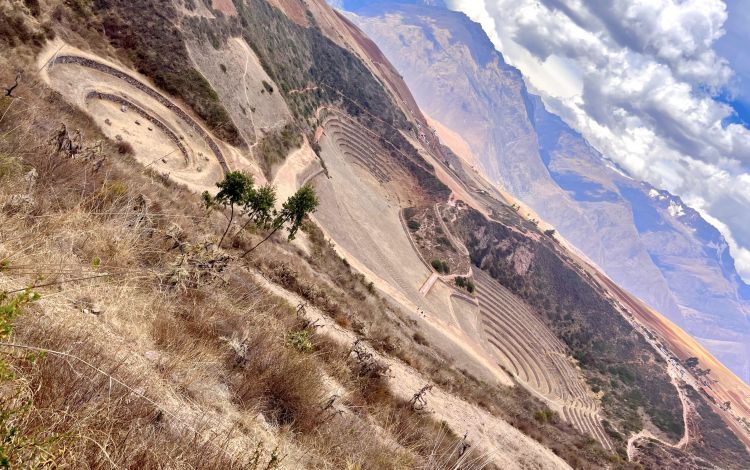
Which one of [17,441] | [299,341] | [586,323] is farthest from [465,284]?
[17,441]

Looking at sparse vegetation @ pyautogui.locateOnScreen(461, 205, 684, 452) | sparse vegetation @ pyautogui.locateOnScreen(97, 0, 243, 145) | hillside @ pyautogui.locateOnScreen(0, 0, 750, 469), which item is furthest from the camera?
sparse vegetation @ pyautogui.locateOnScreen(461, 205, 684, 452)

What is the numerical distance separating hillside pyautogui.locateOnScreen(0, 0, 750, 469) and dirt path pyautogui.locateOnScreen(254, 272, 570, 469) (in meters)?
0.17

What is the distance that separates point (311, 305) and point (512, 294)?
Result: 2442 inches

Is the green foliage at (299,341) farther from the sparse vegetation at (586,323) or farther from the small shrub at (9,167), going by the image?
the sparse vegetation at (586,323)

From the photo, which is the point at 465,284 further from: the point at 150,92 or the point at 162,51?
the point at 162,51

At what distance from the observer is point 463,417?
46.8ft

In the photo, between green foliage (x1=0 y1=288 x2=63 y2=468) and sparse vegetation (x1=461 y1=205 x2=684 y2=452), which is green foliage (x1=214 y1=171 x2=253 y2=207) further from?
sparse vegetation (x1=461 y1=205 x2=684 y2=452)

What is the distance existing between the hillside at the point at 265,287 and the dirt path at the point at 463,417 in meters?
0.17

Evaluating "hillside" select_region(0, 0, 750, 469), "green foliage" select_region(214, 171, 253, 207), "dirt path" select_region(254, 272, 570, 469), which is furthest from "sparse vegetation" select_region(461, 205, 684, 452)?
"green foliage" select_region(214, 171, 253, 207)

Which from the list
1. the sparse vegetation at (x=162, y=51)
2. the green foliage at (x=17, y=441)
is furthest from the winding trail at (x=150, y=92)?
the green foliage at (x=17, y=441)

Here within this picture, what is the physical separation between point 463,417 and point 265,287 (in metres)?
8.40

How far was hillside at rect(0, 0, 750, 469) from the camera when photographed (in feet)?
10.3

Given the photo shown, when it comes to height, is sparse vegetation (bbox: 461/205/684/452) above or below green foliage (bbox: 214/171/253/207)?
above

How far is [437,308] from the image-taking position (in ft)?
162
